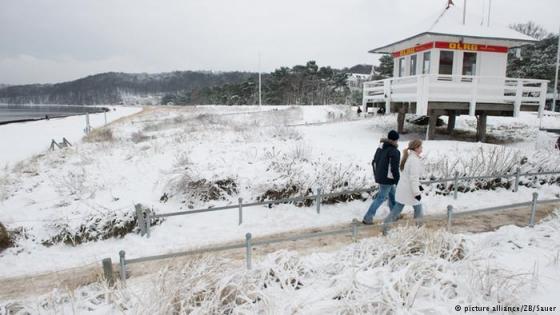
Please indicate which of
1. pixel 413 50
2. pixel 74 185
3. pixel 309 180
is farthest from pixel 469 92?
pixel 74 185

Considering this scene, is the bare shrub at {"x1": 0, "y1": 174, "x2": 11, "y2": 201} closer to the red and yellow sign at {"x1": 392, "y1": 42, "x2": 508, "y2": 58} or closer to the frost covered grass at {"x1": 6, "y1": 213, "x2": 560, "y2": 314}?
the frost covered grass at {"x1": 6, "y1": 213, "x2": 560, "y2": 314}

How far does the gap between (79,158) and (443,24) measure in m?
16.9

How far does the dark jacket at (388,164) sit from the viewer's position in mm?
6109

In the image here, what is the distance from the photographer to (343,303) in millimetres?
3270

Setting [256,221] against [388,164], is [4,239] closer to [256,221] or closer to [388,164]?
[256,221]

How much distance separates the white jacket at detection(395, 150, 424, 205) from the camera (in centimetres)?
554

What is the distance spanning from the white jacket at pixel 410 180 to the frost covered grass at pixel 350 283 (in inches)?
43.0

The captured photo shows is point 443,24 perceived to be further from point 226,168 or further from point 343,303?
point 343,303

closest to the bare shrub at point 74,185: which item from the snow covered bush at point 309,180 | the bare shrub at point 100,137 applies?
the snow covered bush at point 309,180

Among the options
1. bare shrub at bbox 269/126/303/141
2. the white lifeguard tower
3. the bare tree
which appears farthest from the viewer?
the bare tree

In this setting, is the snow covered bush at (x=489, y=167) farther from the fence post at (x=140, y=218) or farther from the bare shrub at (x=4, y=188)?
the bare shrub at (x=4, y=188)

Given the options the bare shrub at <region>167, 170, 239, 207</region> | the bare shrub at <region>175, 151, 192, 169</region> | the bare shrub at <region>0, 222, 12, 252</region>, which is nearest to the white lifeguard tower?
the bare shrub at <region>167, 170, 239, 207</region>

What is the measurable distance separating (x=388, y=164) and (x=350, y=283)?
311cm

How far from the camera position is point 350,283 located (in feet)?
11.9
